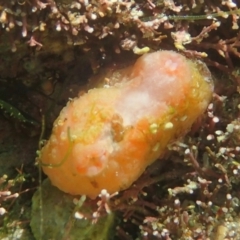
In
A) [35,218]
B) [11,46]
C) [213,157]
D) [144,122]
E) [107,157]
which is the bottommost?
[35,218]

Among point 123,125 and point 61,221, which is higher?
point 123,125

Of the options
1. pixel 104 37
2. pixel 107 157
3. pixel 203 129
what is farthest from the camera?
pixel 203 129

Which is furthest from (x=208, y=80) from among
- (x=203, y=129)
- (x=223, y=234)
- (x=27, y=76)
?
(x=27, y=76)

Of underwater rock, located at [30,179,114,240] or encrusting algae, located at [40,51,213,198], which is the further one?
underwater rock, located at [30,179,114,240]

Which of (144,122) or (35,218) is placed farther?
(35,218)

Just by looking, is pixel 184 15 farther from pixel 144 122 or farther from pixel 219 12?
pixel 144 122

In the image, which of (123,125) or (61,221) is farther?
(61,221)

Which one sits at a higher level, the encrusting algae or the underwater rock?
the encrusting algae
